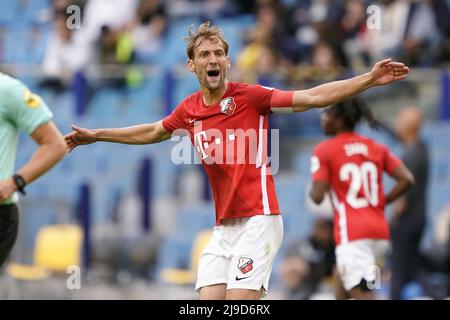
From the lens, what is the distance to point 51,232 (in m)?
14.5

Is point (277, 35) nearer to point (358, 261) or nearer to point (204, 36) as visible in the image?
point (358, 261)

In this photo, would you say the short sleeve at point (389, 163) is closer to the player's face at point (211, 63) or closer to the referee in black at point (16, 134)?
the player's face at point (211, 63)

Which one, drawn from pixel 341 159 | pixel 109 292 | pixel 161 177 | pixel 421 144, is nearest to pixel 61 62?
pixel 161 177

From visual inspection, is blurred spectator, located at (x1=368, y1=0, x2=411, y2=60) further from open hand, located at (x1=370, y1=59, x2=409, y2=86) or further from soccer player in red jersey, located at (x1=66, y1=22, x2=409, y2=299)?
open hand, located at (x1=370, y1=59, x2=409, y2=86)

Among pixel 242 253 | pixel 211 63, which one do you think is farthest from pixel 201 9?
pixel 242 253

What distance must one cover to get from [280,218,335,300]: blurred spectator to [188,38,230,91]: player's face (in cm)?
484

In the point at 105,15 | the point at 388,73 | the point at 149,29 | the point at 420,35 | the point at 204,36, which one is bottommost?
the point at 388,73

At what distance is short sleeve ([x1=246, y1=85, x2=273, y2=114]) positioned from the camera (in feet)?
26.8

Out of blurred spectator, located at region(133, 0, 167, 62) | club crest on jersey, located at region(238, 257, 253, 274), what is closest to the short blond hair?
club crest on jersey, located at region(238, 257, 253, 274)

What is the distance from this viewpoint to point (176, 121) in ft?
28.1

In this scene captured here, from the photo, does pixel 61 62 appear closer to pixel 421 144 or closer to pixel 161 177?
pixel 161 177

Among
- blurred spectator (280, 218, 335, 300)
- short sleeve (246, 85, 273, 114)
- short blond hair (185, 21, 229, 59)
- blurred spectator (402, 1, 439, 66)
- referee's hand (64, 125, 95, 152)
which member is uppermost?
blurred spectator (402, 1, 439, 66)

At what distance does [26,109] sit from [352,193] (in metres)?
3.18

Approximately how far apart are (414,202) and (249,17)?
4.40 metres
